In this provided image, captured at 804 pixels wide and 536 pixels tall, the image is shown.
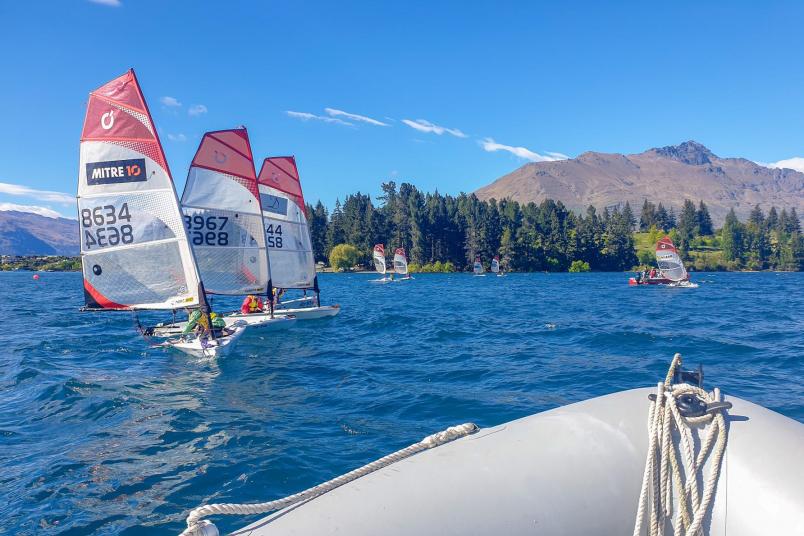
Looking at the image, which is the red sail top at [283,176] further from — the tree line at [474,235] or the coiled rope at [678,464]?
the tree line at [474,235]

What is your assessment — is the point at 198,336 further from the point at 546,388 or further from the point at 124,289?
the point at 546,388

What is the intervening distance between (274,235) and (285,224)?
117 cm

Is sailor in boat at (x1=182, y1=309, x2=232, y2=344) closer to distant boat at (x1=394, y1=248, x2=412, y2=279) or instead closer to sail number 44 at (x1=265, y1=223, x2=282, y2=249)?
sail number 44 at (x1=265, y1=223, x2=282, y2=249)

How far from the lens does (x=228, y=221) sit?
25609 millimetres

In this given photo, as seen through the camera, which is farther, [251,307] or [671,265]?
[671,265]

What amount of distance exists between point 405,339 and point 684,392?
61.2 feet

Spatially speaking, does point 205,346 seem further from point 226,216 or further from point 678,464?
point 678,464

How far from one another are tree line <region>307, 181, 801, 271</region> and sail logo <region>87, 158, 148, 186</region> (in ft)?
343

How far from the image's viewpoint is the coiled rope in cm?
329

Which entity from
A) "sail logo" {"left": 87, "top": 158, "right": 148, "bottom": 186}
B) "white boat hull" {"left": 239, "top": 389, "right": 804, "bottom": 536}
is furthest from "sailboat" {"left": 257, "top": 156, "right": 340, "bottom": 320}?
"white boat hull" {"left": 239, "top": 389, "right": 804, "bottom": 536}

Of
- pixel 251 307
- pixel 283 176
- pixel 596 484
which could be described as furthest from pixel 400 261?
pixel 596 484

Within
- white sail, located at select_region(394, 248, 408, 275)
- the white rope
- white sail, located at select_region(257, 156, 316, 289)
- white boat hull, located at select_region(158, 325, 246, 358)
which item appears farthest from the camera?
white sail, located at select_region(394, 248, 408, 275)

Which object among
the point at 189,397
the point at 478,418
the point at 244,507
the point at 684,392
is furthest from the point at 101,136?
the point at 684,392

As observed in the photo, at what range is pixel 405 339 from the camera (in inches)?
864
